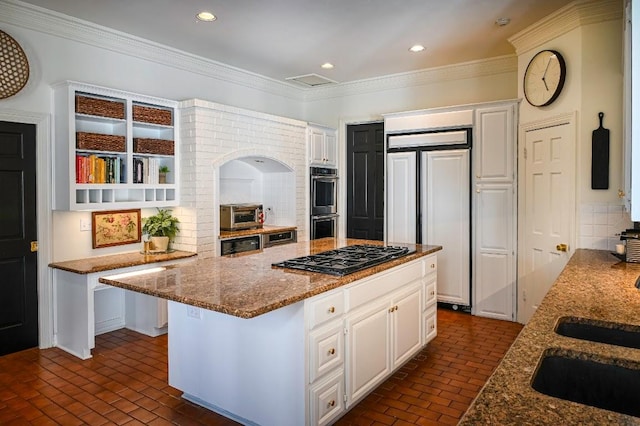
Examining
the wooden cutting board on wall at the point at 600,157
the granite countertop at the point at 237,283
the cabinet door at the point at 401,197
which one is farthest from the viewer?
the cabinet door at the point at 401,197

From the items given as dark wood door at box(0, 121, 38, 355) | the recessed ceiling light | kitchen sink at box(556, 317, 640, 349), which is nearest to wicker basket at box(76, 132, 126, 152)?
dark wood door at box(0, 121, 38, 355)

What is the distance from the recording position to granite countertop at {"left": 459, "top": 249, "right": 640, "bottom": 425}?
112 cm

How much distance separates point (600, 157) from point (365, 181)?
3.00 m

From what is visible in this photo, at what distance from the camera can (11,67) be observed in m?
3.72

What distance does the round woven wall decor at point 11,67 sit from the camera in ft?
12.0

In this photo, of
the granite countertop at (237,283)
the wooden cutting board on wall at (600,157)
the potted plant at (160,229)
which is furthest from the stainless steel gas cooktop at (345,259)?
the potted plant at (160,229)

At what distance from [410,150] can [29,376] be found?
14.4 ft

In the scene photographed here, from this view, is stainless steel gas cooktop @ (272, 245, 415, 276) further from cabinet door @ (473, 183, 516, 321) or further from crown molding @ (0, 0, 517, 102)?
crown molding @ (0, 0, 517, 102)

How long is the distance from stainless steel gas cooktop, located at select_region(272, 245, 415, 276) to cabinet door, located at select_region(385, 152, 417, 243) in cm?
182

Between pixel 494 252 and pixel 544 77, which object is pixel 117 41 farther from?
pixel 494 252

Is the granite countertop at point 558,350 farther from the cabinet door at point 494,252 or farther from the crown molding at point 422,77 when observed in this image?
the crown molding at point 422,77

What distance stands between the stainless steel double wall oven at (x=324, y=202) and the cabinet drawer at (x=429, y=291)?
2.50m

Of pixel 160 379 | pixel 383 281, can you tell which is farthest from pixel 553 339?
pixel 160 379

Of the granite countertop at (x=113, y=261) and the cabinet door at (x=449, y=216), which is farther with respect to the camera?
the cabinet door at (x=449, y=216)
